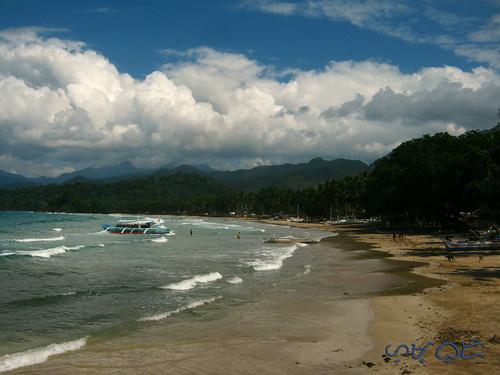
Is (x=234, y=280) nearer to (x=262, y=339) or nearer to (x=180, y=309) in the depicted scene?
(x=180, y=309)

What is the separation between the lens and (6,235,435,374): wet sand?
11.8 meters

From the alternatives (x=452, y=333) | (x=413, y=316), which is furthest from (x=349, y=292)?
(x=452, y=333)

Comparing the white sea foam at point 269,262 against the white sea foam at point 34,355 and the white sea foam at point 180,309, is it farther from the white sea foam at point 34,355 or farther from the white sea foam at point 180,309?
the white sea foam at point 34,355

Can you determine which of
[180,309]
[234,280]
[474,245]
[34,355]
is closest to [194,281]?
[234,280]

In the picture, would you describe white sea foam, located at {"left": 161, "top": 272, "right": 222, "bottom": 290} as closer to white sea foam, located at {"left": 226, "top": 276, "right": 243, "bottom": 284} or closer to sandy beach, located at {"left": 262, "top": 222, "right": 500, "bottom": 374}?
white sea foam, located at {"left": 226, "top": 276, "right": 243, "bottom": 284}

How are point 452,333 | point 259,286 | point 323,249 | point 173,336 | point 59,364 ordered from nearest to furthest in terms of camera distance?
point 59,364 → point 452,333 → point 173,336 → point 259,286 → point 323,249

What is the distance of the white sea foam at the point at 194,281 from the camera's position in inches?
972

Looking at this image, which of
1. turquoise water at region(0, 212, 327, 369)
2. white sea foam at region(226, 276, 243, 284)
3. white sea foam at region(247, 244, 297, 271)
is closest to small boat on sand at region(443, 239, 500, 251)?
turquoise water at region(0, 212, 327, 369)

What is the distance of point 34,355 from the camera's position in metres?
12.9

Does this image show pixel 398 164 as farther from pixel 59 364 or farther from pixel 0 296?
pixel 59 364

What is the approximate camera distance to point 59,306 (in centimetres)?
1992

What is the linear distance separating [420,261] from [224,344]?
2486 centimetres

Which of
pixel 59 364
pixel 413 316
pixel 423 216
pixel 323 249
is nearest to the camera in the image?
pixel 59 364

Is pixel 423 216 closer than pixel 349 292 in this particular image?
No
